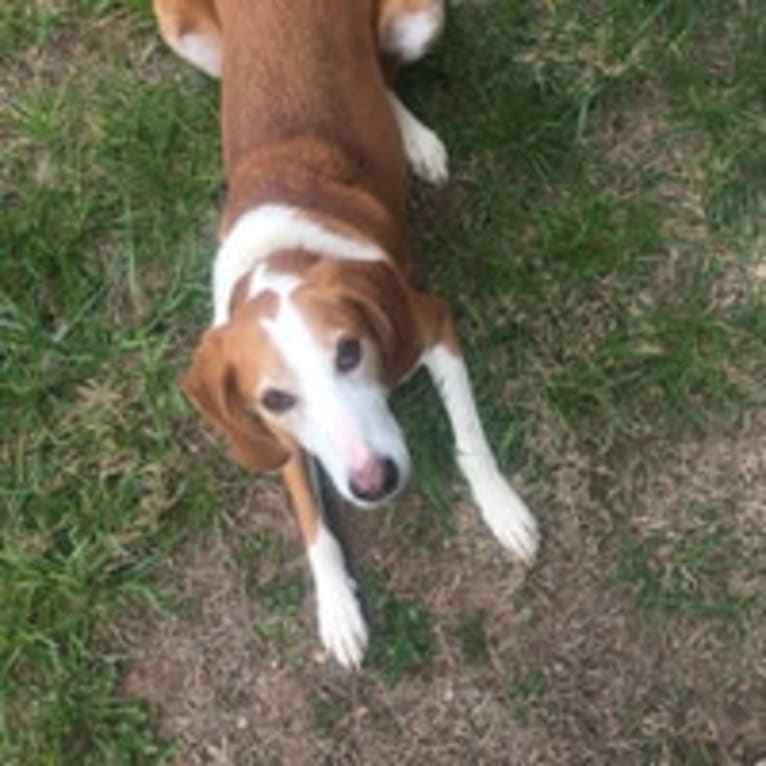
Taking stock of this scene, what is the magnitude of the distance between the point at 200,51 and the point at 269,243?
996 millimetres

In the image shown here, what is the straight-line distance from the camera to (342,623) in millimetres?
4102

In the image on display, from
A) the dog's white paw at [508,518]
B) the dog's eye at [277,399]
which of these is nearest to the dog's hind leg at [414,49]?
the dog's white paw at [508,518]

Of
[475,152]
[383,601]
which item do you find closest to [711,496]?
[383,601]

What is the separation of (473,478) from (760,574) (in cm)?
77

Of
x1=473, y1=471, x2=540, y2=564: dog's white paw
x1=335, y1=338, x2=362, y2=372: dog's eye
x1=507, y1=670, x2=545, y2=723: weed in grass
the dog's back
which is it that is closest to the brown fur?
the dog's back

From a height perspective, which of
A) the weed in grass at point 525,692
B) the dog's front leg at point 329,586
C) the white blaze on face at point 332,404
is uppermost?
the white blaze on face at point 332,404

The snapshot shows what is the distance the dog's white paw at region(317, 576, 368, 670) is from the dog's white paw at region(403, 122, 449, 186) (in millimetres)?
1175

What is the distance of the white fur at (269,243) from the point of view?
3797mm

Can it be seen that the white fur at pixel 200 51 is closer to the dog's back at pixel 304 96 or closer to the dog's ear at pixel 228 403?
the dog's back at pixel 304 96

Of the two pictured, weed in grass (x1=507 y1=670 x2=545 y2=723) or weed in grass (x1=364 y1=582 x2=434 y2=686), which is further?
weed in grass (x1=364 y1=582 x2=434 y2=686)

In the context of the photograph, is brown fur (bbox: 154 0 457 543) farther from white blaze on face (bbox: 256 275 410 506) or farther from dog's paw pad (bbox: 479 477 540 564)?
dog's paw pad (bbox: 479 477 540 564)

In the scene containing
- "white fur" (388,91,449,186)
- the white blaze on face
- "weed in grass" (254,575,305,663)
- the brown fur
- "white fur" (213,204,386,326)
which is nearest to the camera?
the white blaze on face

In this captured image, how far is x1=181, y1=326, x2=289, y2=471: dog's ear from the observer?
3.59 meters

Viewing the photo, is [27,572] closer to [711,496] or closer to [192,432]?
[192,432]
